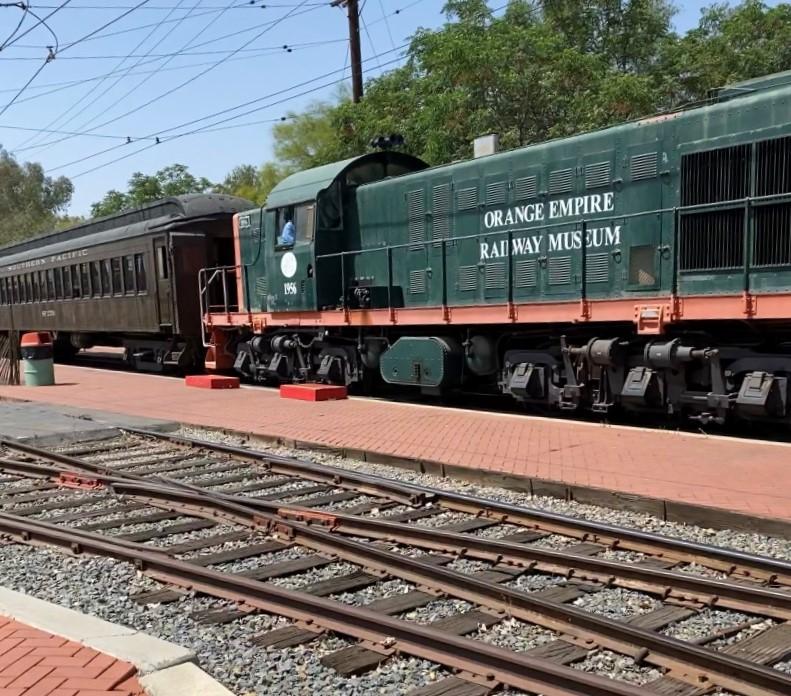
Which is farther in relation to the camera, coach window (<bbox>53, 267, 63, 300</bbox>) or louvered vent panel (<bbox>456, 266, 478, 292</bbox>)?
coach window (<bbox>53, 267, 63, 300</bbox>)

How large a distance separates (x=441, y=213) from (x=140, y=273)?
989 cm

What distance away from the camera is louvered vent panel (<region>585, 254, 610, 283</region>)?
10.1m

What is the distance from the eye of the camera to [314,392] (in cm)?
1343

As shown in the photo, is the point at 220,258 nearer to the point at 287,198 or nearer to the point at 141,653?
the point at 287,198

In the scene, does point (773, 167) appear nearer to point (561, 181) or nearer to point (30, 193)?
point (561, 181)

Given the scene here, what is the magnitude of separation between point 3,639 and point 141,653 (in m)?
0.82

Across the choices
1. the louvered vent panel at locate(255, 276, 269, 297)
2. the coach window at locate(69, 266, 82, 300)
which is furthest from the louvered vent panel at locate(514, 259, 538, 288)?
the coach window at locate(69, 266, 82, 300)

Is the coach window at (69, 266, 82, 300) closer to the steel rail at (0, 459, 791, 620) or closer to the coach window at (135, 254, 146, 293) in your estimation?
the coach window at (135, 254, 146, 293)

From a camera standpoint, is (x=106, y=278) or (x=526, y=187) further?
(x=106, y=278)

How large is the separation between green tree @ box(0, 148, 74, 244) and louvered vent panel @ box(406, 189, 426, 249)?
78096 mm

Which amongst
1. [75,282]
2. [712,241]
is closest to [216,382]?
[75,282]

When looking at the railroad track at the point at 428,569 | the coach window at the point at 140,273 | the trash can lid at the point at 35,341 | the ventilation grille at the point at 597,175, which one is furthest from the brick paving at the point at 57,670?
the coach window at the point at 140,273

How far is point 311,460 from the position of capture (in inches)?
363

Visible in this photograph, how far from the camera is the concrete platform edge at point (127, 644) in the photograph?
3.43 metres
